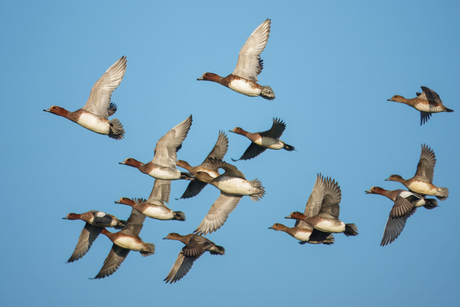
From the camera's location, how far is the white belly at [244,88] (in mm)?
27906

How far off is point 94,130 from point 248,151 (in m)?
8.16

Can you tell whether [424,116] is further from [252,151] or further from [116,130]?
[116,130]

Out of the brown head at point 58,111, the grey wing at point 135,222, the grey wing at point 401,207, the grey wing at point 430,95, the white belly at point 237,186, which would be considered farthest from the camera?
the grey wing at point 430,95

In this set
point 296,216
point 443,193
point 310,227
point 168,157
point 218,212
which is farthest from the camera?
point 310,227

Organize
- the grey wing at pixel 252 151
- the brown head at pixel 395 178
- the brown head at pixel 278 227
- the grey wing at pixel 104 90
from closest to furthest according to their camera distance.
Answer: the grey wing at pixel 104 90
the brown head at pixel 395 178
the brown head at pixel 278 227
the grey wing at pixel 252 151

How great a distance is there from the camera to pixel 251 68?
2828 cm

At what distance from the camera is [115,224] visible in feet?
89.1

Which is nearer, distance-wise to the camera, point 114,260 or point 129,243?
point 129,243

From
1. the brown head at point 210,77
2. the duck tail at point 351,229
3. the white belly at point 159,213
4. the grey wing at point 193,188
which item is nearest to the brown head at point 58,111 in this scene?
the white belly at point 159,213

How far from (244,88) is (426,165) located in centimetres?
913

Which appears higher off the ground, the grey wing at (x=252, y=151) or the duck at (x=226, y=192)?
the grey wing at (x=252, y=151)

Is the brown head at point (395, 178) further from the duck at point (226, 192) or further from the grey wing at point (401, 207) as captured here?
the duck at point (226, 192)

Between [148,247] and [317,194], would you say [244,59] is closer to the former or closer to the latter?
[317,194]

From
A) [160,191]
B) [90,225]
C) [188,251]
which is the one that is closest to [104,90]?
[160,191]
